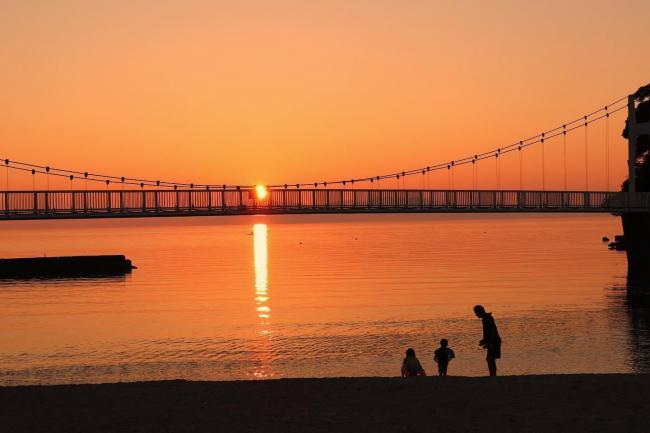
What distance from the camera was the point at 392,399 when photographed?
53.8ft

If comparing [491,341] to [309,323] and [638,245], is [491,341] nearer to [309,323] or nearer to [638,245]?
[309,323]

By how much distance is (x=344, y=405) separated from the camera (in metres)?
15.9

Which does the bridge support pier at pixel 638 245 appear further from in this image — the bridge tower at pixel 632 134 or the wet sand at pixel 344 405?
the wet sand at pixel 344 405

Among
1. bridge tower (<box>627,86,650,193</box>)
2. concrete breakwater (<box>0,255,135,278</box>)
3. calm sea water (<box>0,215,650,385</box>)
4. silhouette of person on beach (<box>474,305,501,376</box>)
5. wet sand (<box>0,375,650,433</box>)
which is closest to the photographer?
wet sand (<box>0,375,650,433</box>)

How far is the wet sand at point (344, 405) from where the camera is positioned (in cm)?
1426

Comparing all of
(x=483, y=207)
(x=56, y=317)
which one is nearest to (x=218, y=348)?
(x=56, y=317)

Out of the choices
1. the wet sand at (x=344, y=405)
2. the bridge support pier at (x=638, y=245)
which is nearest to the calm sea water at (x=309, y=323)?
the bridge support pier at (x=638, y=245)

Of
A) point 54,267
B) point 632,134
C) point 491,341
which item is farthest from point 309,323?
point 54,267

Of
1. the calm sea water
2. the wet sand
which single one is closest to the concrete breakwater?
the calm sea water

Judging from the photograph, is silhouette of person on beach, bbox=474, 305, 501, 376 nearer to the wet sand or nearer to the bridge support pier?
the wet sand

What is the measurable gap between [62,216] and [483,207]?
4167cm

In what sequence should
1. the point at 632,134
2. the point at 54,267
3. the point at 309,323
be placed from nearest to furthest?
the point at 309,323
the point at 632,134
the point at 54,267

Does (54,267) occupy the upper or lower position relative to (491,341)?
lower

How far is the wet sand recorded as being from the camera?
1426cm
